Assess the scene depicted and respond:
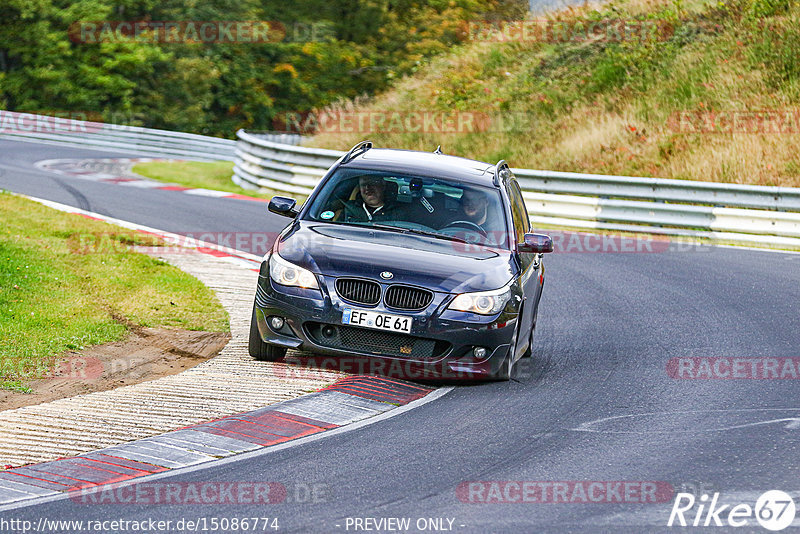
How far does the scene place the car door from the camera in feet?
31.3

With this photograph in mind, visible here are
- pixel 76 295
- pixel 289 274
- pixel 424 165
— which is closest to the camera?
pixel 289 274

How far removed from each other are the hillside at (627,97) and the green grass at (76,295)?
14.1 m

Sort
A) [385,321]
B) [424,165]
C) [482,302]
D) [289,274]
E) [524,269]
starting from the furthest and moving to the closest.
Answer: [424,165], [524,269], [289,274], [482,302], [385,321]

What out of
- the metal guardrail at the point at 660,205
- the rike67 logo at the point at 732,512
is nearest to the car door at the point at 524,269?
the rike67 logo at the point at 732,512

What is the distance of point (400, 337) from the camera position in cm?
862

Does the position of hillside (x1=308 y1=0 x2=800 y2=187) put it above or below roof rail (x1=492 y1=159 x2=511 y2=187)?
above

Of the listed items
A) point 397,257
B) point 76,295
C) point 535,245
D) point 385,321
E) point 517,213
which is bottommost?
point 76,295

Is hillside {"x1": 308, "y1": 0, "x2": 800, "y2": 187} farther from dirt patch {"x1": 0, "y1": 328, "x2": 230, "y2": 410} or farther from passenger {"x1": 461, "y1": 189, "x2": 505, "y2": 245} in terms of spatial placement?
dirt patch {"x1": 0, "y1": 328, "x2": 230, "y2": 410}

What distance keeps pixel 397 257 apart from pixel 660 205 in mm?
13121

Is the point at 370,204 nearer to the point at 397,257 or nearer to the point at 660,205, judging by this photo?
the point at 397,257

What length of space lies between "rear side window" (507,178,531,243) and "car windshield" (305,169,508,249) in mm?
222

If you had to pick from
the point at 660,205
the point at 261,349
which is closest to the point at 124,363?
the point at 261,349

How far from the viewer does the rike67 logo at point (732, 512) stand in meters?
5.75

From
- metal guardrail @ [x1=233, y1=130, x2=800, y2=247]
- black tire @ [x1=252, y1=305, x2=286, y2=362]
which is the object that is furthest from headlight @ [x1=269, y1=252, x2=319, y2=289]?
metal guardrail @ [x1=233, y1=130, x2=800, y2=247]
